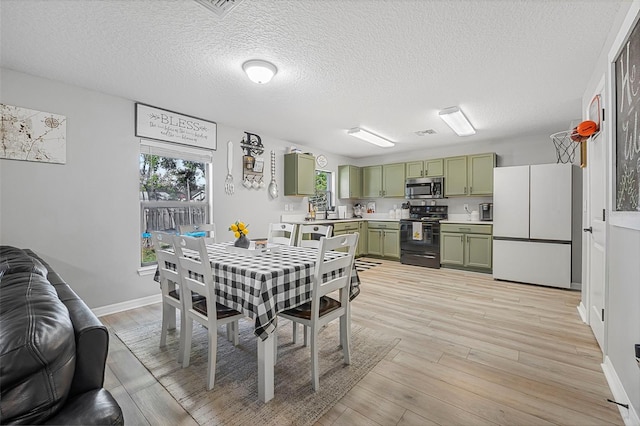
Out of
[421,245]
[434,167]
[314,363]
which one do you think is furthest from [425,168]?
[314,363]

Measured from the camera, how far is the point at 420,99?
3275 millimetres

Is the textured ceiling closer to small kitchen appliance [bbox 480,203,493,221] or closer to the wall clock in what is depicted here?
small kitchen appliance [bbox 480,203,493,221]

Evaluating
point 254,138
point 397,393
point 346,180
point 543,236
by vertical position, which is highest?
point 254,138

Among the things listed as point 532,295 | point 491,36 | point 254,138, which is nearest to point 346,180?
point 254,138

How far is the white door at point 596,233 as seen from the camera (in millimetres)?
2268

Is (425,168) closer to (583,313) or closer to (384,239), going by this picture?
(384,239)

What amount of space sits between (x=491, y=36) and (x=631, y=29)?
78 cm

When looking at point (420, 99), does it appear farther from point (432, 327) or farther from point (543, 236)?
point (543, 236)

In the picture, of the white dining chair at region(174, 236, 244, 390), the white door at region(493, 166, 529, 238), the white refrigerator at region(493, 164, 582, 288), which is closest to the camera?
the white dining chair at region(174, 236, 244, 390)

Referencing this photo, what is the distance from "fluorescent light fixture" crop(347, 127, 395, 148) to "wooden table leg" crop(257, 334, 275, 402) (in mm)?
3567

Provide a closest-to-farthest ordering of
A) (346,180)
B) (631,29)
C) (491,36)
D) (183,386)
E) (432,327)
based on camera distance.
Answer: (631,29) < (183,386) < (491,36) < (432,327) < (346,180)

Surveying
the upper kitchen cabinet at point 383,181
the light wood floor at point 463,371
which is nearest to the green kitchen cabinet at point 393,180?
the upper kitchen cabinet at point 383,181

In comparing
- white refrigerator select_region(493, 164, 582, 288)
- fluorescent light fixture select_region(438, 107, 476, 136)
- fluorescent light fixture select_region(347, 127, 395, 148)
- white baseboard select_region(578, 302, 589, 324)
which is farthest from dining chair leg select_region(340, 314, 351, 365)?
white refrigerator select_region(493, 164, 582, 288)

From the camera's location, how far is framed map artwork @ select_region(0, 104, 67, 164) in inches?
99.8
